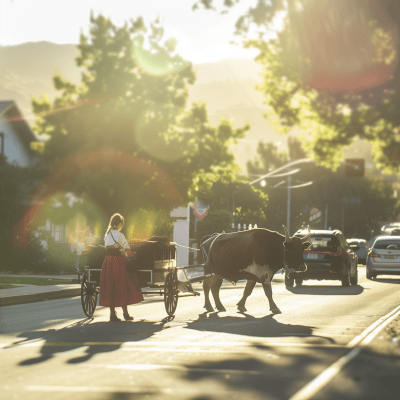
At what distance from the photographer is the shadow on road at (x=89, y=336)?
986 cm

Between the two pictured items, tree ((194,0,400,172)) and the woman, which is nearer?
the woman

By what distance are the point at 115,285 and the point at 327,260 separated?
12.2m

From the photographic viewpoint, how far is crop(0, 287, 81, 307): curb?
1814 centimetres

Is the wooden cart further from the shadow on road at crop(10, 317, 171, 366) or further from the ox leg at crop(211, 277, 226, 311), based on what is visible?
the ox leg at crop(211, 277, 226, 311)

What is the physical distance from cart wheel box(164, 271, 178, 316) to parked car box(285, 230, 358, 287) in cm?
990

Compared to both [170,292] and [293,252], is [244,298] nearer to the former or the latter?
[293,252]

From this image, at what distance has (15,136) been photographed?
43.9 m

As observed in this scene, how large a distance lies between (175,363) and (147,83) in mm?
28597

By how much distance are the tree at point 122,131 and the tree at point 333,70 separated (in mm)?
6894

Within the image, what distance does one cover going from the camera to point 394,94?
23.2 metres

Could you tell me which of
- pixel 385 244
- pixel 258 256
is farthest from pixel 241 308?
pixel 385 244

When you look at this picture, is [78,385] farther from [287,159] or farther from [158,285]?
[287,159]

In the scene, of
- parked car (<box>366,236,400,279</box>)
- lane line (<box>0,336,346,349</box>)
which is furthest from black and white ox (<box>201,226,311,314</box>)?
parked car (<box>366,236,400,279</box>)

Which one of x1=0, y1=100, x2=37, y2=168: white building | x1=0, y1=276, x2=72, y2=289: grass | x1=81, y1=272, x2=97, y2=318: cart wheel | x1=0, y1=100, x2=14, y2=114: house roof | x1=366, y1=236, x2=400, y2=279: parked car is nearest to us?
x1=81, y1=272, x2=97, y2=318: cart wheel
